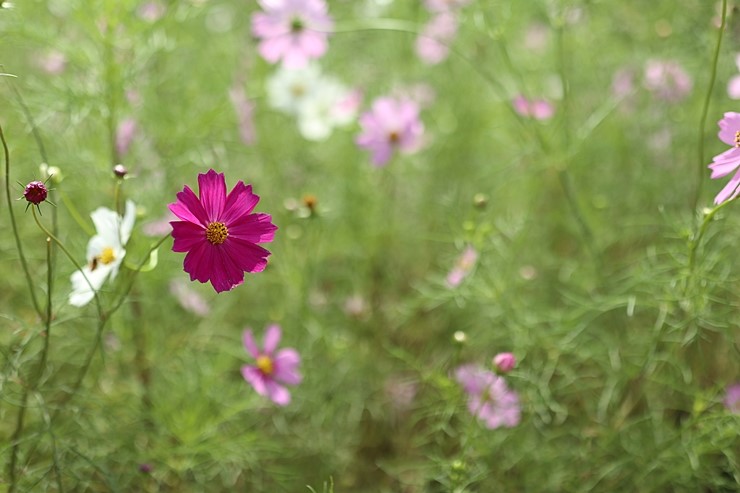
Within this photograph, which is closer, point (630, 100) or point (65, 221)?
point (65, 221)

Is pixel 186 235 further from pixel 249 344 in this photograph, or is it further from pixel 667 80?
pixel 667 80

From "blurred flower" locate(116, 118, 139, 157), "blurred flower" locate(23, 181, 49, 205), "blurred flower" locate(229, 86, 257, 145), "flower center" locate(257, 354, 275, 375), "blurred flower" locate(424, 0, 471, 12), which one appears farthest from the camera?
"blurred flower" locate(424, 0, 471, 12)

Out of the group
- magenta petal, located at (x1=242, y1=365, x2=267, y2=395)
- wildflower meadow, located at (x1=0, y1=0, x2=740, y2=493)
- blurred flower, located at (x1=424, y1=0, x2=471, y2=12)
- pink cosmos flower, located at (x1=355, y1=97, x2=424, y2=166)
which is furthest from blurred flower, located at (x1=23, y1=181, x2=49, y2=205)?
blurred flower, located at (x1=424, y1=0, x2=471, y2=12)

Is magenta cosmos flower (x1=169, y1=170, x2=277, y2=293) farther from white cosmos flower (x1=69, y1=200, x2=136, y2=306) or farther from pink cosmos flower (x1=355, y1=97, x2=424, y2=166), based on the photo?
pink cosmos flower (x1=355, y1=97, x2=424, y2=166)

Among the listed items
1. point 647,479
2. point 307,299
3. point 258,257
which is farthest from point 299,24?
point 647,479

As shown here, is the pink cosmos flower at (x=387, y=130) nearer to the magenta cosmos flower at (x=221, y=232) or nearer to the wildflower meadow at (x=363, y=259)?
the wildflower meadow at (x=363, y=259)

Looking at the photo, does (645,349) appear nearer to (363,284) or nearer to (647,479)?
(647,479)

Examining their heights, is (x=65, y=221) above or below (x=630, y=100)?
below

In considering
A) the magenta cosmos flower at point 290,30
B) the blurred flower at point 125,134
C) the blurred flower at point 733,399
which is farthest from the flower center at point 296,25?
the blurred flower at point 733,399
